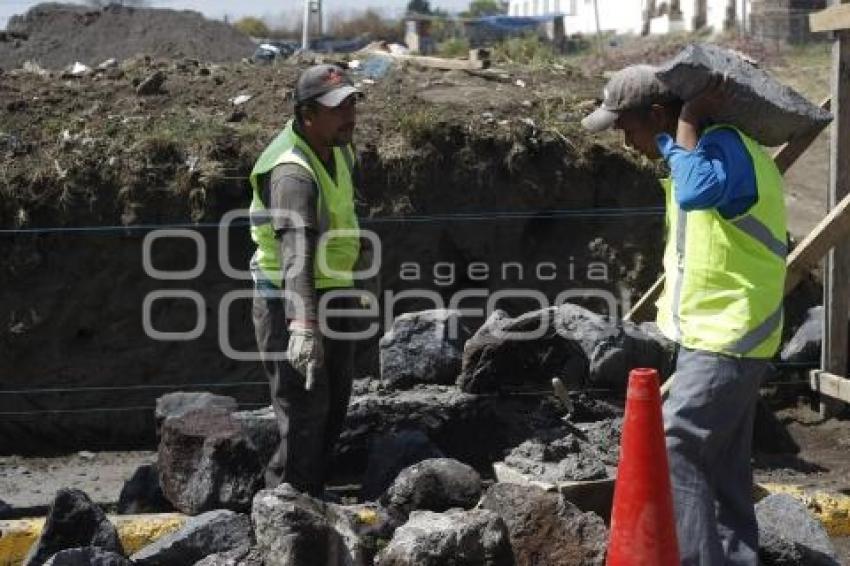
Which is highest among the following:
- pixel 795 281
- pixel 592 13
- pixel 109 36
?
pixel 592 13

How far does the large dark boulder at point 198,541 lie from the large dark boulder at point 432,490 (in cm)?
69

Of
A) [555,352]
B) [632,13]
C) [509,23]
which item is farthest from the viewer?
[509,23]

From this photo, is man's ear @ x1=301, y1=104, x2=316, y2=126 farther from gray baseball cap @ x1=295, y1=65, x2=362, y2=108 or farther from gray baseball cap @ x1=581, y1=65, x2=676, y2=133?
gray baseball cap @ x1=581, y1=65, x2=676, y2=133

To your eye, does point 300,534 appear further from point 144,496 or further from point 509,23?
point 509,23

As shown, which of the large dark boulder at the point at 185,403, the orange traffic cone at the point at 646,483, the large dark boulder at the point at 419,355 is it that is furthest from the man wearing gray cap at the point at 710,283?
the large dark boulder at the point at 185,403

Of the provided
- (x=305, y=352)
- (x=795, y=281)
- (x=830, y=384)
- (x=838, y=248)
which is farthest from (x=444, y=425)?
(x=838, y=248)

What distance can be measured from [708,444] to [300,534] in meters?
1.51

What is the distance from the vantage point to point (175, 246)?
9234 mm

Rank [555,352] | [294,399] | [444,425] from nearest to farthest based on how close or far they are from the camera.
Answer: [294,399] → [444,425] → [555,352]

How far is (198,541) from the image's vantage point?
5410mm

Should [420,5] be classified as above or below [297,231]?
above

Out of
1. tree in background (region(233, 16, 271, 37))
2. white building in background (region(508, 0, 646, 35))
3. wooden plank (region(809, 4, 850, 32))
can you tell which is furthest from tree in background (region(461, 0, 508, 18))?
wooden plank (region(809, 4, 850, 32))

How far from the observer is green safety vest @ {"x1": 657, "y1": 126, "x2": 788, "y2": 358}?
4477 millimetres

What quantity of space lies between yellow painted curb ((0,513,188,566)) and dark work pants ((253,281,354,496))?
1.93ft
